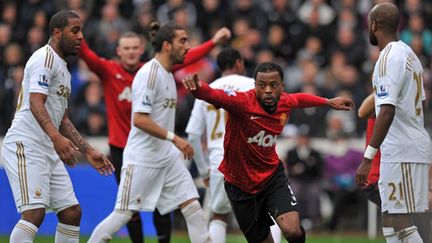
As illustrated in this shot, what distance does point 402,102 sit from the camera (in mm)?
9695

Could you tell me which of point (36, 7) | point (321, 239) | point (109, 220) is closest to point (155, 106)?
point (109, 220)

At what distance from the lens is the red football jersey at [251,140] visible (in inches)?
406

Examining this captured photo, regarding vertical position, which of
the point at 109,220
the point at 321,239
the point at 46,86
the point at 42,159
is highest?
the point at 46,86

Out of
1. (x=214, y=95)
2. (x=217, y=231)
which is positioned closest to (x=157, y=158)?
(x=217, y=231)

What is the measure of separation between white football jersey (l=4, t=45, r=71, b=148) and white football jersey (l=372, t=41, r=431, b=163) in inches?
122

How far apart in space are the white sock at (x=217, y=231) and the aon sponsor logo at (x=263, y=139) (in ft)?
8.46

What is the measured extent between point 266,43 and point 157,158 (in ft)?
33.0

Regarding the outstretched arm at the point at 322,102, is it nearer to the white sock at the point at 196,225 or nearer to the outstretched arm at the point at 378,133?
the outstretched arm at the point at 378,133

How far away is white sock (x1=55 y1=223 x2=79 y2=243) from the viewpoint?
10289 mm

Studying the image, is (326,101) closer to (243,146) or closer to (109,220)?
(243,146)

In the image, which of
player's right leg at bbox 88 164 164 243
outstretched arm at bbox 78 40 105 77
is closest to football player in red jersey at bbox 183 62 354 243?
player's right leg at bbox 88 164 164 243

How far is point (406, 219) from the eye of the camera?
9.63 meters

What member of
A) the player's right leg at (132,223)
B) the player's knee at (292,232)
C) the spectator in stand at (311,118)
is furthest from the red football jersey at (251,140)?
the spectator in stand at (311,118)

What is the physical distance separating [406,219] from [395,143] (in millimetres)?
724
